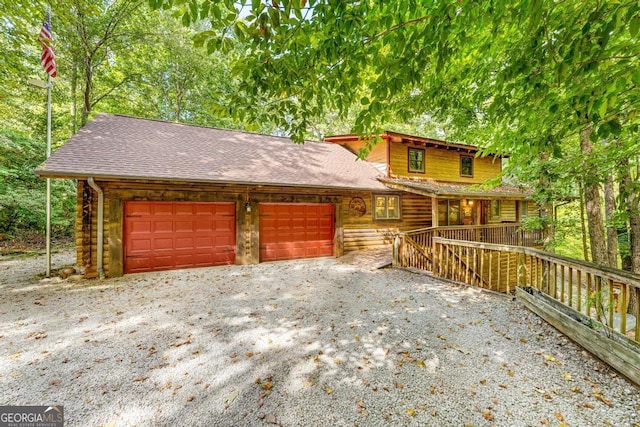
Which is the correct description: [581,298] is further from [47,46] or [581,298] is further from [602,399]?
[47,46]

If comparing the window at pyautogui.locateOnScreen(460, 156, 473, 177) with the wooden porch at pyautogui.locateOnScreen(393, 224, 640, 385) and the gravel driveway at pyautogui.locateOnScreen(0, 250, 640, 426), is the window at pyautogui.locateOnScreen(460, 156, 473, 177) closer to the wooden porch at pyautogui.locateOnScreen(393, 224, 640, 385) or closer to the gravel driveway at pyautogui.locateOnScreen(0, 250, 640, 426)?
the wooden porch at pyautogui.locateOnScreen(393, 224, 640, 385)

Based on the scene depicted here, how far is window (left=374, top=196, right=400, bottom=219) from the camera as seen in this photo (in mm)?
11430

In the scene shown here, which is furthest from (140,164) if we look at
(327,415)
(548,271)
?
(548,271)

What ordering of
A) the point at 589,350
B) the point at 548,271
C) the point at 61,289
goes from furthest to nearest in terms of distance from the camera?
the point at 61,289
the point at 548,271
the point at 589,350

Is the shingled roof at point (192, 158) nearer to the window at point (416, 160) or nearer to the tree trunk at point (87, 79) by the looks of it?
the window at point (416, 160)

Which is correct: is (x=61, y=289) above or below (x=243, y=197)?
below

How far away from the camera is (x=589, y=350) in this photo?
315cm

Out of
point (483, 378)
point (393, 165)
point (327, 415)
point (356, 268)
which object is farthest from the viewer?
point (393, 165)

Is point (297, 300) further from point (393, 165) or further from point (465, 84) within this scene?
point (393, 165)

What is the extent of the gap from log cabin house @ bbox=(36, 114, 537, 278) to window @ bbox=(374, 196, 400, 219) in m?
0.06

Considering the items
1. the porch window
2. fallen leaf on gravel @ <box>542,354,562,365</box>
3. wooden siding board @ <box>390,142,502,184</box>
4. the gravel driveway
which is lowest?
the gravel driveway

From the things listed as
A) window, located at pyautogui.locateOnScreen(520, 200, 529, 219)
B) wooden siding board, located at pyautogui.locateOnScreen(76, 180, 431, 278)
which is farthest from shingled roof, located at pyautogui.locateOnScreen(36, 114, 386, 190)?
window, located at pyautogui.locateOnScreen(520, 200, 529, 219)

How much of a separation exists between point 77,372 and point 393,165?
11.9 meters

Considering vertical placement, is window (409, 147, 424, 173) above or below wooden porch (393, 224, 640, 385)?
above
